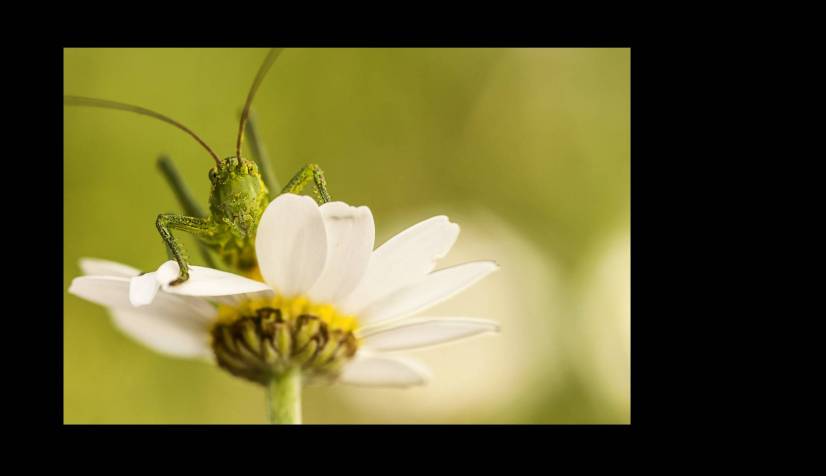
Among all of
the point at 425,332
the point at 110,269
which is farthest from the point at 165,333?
the point at 425,332

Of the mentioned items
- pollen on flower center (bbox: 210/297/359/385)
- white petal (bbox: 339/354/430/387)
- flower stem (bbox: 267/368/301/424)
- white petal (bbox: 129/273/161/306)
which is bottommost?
flower stem (bbox: 267/368/301/424)

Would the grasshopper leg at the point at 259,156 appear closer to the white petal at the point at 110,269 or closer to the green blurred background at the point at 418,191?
the white petal at the point at 110,269

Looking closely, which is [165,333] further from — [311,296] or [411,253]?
[411,253]

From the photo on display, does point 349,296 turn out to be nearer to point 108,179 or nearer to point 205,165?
point 205,165

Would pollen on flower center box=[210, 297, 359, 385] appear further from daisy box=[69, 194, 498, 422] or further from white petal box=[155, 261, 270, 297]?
white petal box=[155, 261, 270, 297]

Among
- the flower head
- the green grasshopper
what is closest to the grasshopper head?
the green grasshopper

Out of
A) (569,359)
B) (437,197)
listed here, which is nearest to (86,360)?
(437,197)

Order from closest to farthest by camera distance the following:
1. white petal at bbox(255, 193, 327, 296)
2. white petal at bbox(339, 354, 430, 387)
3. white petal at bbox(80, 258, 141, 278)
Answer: white petal at bbox(255, 193, 327, 296)
white petal at bbox(80, 258, 141, 278)
white petal at bbox(339, 354, 430, 387)

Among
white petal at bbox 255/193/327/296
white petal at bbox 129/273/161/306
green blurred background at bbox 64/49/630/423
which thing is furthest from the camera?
green blurred background at bbox 64/49/630/423
